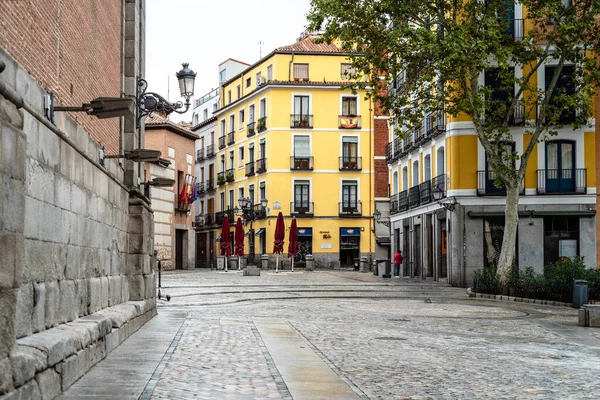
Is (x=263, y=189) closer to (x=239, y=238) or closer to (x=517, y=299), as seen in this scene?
(x=239, y=238)

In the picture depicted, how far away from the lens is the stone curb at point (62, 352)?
6.03 metres

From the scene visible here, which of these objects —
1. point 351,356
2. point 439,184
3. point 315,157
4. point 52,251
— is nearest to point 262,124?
point 315,157

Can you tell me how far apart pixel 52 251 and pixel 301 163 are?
54.6m

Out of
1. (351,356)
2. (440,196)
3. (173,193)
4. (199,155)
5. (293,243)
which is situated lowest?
(351,356)

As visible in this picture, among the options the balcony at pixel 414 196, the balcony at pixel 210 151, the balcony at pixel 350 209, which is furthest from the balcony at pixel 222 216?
the balcony at pixel 414 196

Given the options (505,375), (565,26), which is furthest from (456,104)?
(505,375)

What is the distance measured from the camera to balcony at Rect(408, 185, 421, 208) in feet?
136

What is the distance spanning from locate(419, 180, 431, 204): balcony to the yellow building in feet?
69.0

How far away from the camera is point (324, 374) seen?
912 cm

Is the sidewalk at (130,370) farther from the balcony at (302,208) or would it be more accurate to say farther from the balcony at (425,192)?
the balcony at (302,208)

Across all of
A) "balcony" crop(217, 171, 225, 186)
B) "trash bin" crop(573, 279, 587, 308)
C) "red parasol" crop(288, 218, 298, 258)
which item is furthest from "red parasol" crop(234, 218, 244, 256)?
"trash bin" crop(573, 279, 587, 308)

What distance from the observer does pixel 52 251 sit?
8.14 metres

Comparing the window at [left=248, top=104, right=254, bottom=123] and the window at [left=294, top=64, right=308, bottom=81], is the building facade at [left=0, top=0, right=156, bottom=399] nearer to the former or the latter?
the window at [left=294, top=64, right=308, bottom=81]

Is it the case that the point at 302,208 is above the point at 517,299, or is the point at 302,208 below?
above
